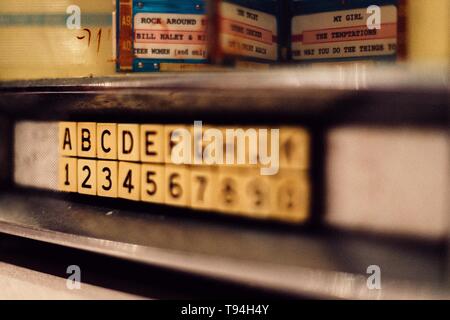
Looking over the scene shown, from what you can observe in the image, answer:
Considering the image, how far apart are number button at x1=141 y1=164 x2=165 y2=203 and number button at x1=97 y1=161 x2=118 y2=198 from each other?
88 mm

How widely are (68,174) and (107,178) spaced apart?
5.5 inches

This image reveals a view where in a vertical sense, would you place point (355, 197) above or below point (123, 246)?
above

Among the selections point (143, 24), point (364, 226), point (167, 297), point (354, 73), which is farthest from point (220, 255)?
point (143, 24)

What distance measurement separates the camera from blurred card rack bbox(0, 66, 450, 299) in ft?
2.22

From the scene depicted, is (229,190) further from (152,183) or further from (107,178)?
(107,178)

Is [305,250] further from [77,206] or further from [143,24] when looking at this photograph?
[143,24]

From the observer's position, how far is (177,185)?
37.1 inches

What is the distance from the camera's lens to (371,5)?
1.13 meters

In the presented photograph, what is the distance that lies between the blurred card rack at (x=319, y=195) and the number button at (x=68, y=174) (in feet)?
0.35

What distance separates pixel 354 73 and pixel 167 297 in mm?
514
